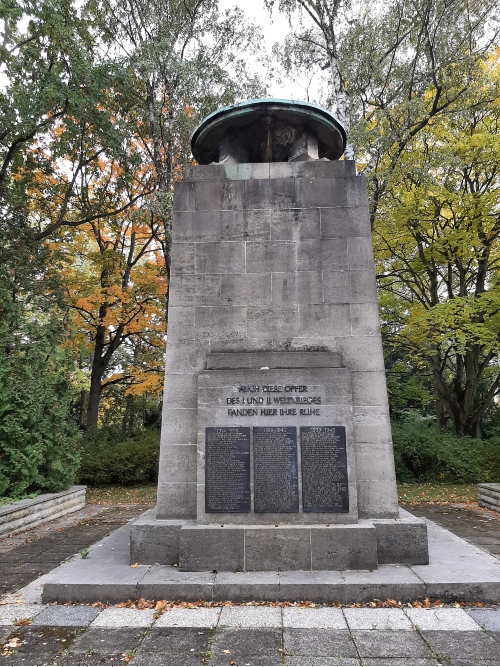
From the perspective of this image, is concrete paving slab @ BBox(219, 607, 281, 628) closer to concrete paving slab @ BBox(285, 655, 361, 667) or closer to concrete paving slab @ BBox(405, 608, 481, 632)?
concrete paving slab @ BBox(285, 655, 361, 667)

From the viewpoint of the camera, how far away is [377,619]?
474 cm

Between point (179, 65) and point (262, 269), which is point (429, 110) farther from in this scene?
point (262, 269)

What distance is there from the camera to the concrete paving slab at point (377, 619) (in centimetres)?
456

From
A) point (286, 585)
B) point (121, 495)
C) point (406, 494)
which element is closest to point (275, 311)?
point (286, 585)

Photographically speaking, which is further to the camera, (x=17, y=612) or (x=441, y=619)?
(x=17, y=612)

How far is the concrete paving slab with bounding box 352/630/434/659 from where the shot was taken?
405cm

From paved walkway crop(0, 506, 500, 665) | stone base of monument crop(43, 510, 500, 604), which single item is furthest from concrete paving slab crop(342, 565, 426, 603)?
paved walkway crop(0, 506, 500, 665)

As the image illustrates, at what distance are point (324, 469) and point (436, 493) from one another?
366 inches

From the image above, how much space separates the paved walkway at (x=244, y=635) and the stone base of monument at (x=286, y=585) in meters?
0.16

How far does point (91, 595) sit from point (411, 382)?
19.6 metres

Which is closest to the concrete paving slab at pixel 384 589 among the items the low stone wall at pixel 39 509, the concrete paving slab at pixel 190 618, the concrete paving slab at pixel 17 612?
the concrete paving slab at pixel 190 618

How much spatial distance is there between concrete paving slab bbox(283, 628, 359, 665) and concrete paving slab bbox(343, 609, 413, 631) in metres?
0.23

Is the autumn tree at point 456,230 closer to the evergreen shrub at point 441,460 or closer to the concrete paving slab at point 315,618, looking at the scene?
the evergreen shrub at point 441,460

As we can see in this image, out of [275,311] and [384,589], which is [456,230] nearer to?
[275,311]
